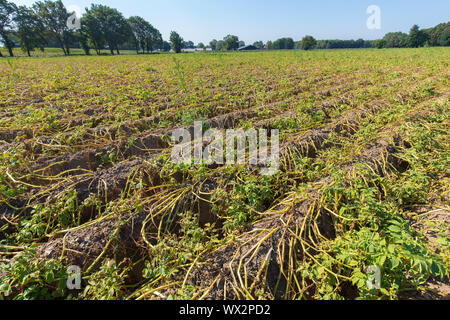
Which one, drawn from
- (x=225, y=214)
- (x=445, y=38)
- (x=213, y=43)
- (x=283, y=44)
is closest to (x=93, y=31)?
(x=225, y=214)

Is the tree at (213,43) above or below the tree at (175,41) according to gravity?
above

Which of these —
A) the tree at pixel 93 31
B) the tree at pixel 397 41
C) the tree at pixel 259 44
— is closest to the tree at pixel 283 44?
the tree at pixel 259 44

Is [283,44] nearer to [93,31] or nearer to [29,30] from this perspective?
[93,31]

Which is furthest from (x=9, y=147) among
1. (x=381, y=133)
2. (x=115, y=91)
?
(x=381, y=133)

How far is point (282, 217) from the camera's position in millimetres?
2230

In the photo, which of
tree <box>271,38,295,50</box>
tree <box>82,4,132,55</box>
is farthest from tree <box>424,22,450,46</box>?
tree <box>82,4,132,55</box>

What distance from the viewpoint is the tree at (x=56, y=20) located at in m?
39.6

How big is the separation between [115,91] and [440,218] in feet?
27.8

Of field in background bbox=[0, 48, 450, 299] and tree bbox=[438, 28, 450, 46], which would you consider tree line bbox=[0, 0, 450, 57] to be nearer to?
tree bbox=[438, 28, 450, 46]

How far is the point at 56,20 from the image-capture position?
134ft

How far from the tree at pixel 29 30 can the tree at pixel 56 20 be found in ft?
5.09

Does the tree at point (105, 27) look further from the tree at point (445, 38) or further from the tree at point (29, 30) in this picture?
the tree at point (445, 38)

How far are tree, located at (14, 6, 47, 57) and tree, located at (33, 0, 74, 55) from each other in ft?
5.09

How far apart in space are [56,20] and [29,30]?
801 cm
